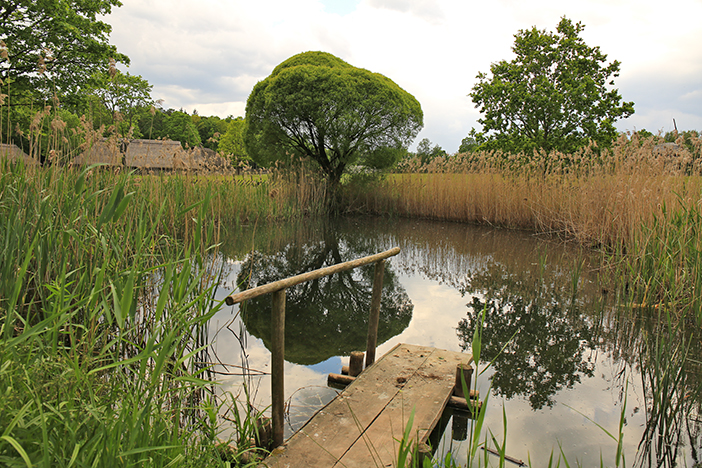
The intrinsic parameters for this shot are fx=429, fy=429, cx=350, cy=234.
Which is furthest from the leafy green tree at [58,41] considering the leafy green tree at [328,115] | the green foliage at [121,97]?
the leafy green tree at [328,115]

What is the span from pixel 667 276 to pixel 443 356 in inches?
76.5

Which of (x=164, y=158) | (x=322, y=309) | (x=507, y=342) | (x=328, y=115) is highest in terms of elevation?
(x=328, y=115)

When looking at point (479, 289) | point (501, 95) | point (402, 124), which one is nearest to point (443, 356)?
point (479, 289)

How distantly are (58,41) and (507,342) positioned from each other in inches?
637

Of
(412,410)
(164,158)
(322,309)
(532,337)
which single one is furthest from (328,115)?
(412,410)

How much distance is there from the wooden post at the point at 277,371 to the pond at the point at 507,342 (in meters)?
0.22

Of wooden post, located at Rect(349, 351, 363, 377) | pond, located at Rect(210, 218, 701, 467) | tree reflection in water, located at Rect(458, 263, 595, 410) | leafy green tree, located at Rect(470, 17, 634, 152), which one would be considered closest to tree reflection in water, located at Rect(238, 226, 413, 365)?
pond, located at Rect(210, 218, 701, 467)

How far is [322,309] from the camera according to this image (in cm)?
368

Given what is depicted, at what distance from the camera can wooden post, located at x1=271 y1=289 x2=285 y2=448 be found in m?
1.71

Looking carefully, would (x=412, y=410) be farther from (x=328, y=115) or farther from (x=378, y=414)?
(x=328, y=115)

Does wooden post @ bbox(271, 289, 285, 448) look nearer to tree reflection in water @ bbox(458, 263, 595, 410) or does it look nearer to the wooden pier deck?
the wooden pier deck

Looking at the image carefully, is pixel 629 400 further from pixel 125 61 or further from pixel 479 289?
pixel 125 61

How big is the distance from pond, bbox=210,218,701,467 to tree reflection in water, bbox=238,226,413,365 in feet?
0.05

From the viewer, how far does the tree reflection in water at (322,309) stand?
2.95 meters
